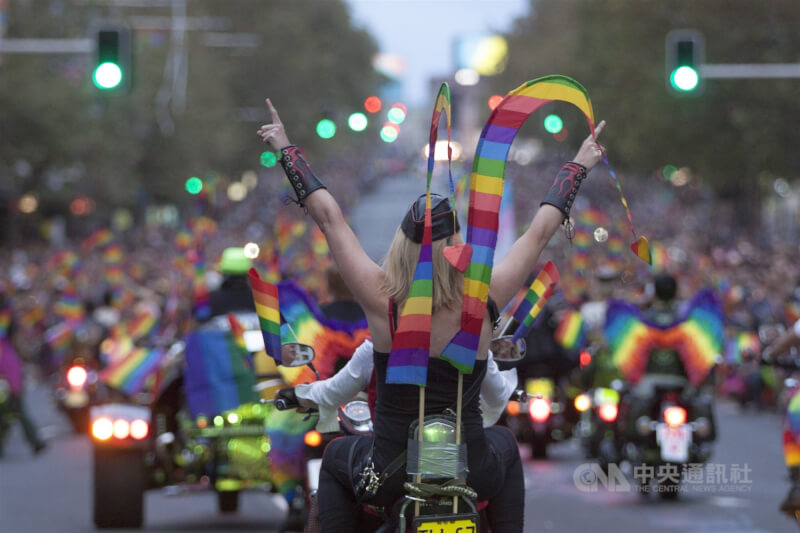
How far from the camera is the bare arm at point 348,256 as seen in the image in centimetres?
546

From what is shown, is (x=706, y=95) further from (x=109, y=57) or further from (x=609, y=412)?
(x=609, y=412)

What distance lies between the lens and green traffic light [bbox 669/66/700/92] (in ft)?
67.3

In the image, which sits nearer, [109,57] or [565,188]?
[565,188]

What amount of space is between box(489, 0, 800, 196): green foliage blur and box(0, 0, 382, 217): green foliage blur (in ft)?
36.6

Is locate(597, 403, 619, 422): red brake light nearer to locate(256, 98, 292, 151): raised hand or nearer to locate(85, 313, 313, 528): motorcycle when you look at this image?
locate(85, 313, 313, 528): motorcycle

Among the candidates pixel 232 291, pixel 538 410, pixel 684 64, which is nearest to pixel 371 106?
pixel 232 291

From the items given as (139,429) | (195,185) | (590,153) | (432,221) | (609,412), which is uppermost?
(195,185)

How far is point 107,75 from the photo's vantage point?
19391mm

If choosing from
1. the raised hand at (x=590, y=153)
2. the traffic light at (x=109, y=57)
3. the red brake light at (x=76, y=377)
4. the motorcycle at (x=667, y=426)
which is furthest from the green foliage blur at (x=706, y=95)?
the raised hand at (x=590, y=153)

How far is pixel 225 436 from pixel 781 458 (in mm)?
7629

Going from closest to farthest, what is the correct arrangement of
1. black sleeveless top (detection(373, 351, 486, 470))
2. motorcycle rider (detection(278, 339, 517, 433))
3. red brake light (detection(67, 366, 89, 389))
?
black sleeveless top (detection(373, 351, 486, 470)), motorcycle rider (detection(278, 339, 517, 433)), red brake light (detection(67, 366, 89, 389))

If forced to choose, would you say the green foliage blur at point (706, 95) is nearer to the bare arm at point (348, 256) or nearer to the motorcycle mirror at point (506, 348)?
the motorcycle mirror at point (506, 348)

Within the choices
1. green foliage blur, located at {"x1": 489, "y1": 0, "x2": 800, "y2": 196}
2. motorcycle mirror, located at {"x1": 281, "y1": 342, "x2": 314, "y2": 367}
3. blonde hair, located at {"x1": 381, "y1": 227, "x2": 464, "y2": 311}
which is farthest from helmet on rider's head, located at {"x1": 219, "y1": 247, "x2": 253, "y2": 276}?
green foliage blur, located at {"x1": 489, "y1": 0, "x2": 800, "y2": 196}

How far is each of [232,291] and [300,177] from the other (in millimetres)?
5600
